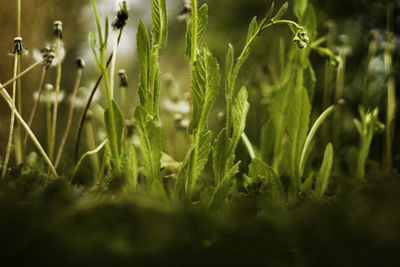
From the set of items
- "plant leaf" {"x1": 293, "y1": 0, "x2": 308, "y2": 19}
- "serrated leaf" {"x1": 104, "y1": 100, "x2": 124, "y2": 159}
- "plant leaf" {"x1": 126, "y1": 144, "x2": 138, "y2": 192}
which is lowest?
"plant leaf" {"x1": 126, "y1": 144, "x2": 138, "y2": 192}

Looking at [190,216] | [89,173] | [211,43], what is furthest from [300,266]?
[211,43]

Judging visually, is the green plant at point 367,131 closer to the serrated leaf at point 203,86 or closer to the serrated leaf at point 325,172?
the serrated leaf at point 325,172

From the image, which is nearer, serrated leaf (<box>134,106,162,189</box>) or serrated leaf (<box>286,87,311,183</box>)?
serrated leaf (<box>134,106,162,189</box>)

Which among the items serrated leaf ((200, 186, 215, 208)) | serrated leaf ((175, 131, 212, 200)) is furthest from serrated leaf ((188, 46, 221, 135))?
serrated leaf ((200, 186, 215, 208))

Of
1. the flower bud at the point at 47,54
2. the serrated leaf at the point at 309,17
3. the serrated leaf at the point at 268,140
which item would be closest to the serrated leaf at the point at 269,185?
the serrated leaf at the point at 268,140

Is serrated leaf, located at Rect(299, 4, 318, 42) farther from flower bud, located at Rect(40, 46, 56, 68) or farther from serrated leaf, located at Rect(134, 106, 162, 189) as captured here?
flower bud, located at Rect(40, 46, 56, 68)

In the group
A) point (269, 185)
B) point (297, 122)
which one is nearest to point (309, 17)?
point (297, 122)

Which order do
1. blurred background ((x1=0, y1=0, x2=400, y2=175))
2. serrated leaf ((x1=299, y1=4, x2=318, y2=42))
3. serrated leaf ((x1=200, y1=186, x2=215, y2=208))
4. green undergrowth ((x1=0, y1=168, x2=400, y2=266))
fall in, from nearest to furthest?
green undergrowth ((x1=0, y1=168, x2=400, y2=266)) < serrated leaf ((x1=200, y1=186, x2=215, y2=208)) < serrated leaf ((x1=299, y1=4, x2=318, y2=42)) < blurred background ((x1=0, y1=0, x2=400, y2=175))

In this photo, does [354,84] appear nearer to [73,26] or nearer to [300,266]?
[73,26]
